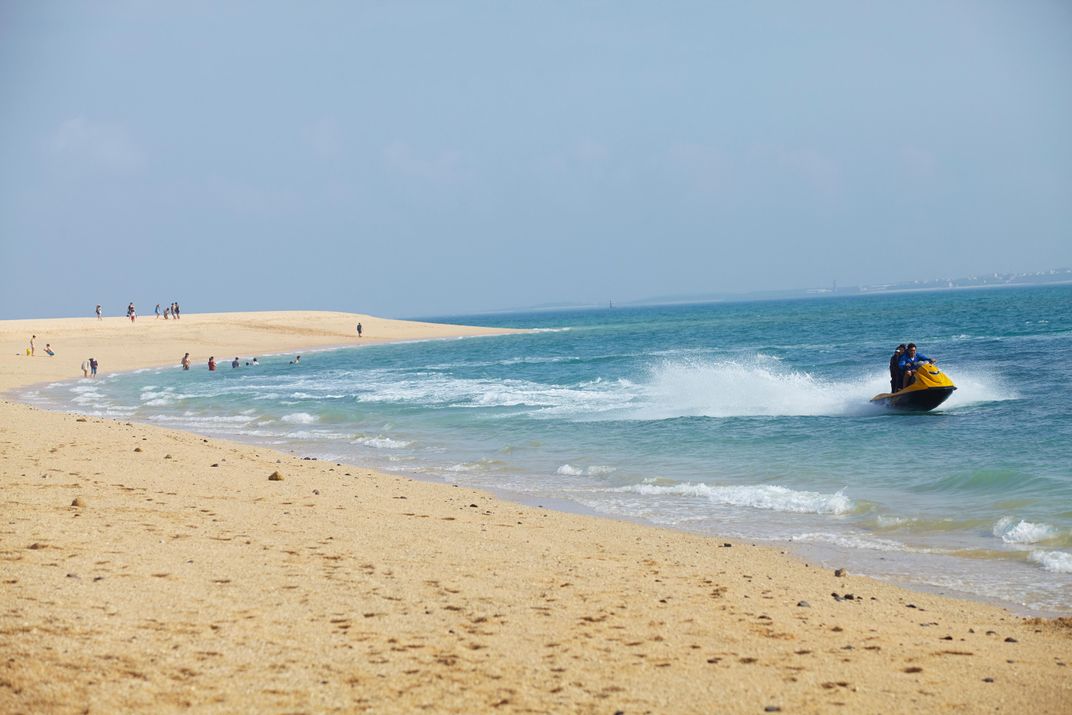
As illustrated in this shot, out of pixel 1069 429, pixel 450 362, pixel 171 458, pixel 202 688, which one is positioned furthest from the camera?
pixel 450 362

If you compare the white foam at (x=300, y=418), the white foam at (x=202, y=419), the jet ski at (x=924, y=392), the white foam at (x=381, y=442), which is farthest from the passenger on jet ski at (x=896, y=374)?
the white foam at (x=202, y=419)

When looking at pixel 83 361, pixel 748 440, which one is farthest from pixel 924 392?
pixel 83 361

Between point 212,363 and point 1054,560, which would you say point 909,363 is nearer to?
point 1054,560

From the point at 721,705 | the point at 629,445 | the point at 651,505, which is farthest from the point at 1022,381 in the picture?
the point at 721,705

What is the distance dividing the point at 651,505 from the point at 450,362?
1459 inches

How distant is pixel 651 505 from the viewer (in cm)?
1289

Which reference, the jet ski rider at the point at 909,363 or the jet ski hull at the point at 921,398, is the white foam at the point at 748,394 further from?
the jet ski rider at the point at 909,363

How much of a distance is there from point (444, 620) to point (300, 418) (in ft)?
62.3

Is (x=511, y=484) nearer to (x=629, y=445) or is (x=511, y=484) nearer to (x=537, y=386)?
(x=629, y=445)

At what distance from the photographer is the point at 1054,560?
30.0 ft

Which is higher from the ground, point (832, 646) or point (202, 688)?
point (202, 688)

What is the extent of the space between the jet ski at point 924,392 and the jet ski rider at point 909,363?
115 mm

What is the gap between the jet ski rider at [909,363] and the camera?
2242 centimetres

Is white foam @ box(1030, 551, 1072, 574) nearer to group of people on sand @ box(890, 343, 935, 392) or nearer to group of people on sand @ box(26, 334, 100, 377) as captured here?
group of people on sand @ box(890, 343, 935, 392)
